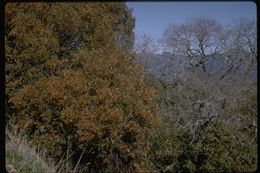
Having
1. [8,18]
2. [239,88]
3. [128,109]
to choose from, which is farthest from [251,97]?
[8,18]

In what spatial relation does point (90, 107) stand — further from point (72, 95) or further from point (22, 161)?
point (22, 161)

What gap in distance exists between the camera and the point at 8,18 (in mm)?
10164

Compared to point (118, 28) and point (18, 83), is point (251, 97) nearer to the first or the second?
point (118, 28)

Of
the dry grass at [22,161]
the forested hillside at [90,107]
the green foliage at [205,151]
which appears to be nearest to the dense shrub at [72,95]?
the forested hillside at [90,107]

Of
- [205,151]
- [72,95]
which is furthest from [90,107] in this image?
[205,151]

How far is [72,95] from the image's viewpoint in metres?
9.78

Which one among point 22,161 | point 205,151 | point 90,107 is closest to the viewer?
point 22,161

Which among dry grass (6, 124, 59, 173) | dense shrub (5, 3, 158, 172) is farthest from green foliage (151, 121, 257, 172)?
dry grass (6, 124, 59, 173)

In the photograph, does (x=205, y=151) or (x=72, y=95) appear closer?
(x=72, y=95)

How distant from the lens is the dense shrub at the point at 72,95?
9.67 m

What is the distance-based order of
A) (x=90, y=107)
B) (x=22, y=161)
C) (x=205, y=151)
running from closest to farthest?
(x=22, y=161) → (x=90, y=107) → (x=205, y=151)

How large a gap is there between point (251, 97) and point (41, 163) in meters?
9.62

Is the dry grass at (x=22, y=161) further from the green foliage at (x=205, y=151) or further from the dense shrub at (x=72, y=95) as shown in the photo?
the green foliage at (x=205, y=151)

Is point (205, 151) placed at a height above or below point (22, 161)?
below
